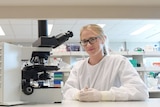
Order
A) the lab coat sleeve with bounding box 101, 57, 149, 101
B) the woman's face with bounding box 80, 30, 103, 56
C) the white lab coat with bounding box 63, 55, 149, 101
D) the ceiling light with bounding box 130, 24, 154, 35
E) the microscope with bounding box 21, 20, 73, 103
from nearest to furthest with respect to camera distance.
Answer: the microscope with bounding box 21, 20, 73, 103 < the lab coat sleeve with bounding box 101, 57, 149, 101 < the white lab coat with bounding box 63, 55, 149, 101 < the woman's face with bounding box 80, 30, 103, 56 < the ceiling light with bounding box 130, 24, 154, 35

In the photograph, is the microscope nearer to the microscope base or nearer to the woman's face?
the microscope base

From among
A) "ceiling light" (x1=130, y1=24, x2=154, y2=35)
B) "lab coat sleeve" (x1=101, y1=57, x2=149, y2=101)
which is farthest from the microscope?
"ceiling light" (x1=130, y1=24, x2=154, y2=35)

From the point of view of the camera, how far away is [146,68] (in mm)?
4230

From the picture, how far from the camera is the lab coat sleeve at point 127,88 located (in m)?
1.16

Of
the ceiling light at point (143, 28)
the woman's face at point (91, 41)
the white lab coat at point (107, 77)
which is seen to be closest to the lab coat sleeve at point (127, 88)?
the white lab coat at point (107, 77)

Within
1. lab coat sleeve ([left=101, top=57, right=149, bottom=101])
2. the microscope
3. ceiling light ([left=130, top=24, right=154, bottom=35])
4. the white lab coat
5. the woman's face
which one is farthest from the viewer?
ceiling light ([left=130, top=24, right=154, bottom=35])

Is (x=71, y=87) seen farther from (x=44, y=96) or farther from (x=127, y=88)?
(x=44, y=96)

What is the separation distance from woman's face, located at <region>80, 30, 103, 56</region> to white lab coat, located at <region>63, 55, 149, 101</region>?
0.28 feet

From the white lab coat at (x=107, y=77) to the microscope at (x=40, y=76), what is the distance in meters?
0.35

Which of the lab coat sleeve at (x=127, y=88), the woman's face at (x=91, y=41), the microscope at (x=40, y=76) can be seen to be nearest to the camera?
the microscope at (x=40, y=76)

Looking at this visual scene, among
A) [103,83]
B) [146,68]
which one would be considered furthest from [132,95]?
[146,68]

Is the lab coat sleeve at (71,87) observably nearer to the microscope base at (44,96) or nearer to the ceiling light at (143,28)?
the microscope base at (44,96)

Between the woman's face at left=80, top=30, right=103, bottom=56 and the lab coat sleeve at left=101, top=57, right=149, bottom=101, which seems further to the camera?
the woman's face at left=80, top=30, right=103, bottom=56

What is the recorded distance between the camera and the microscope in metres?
0.96
